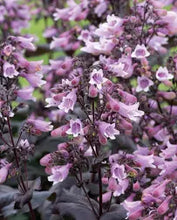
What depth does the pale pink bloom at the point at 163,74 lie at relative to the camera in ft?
11.3

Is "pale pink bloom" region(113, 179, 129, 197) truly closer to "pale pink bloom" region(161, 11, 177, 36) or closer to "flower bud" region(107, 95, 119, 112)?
"flower bud" region(107, 95, 119, 112)

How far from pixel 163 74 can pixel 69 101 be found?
745mm

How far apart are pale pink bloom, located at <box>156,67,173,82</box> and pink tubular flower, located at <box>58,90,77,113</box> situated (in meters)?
0.70

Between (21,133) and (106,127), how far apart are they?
1.77ft

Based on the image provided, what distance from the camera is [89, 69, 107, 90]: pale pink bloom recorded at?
112 inches

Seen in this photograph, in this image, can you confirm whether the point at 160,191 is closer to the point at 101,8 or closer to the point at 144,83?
the point at 144,83

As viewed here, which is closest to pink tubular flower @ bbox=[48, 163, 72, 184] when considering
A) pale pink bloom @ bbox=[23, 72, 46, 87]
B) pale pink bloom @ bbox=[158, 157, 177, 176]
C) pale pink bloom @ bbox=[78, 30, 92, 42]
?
pale pink bloom @ bbox=[158, 157, 177, 176]

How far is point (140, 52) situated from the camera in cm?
347

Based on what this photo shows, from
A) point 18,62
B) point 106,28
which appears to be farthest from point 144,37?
point 18,62

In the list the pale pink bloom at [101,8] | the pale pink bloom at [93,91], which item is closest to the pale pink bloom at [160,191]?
the pale pink bloom at [93,91]

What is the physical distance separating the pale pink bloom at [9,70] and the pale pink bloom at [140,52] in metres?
0.67

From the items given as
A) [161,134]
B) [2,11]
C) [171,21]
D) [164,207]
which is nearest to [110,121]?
[164,207]

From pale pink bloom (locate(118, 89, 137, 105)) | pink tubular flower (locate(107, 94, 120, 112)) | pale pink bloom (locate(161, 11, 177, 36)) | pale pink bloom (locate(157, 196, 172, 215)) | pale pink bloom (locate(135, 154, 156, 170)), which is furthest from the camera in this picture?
pale pink bloom (locate(161, 11, 177, 36))

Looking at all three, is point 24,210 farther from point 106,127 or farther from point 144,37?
point 144,37
